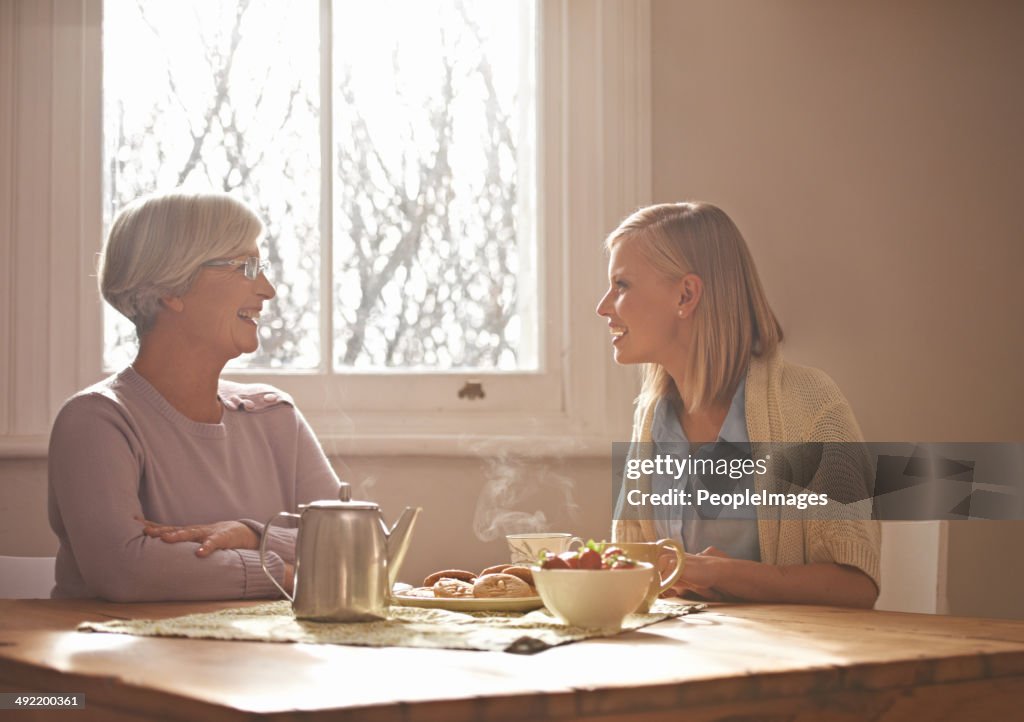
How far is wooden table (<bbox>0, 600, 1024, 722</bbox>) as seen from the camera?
0.90m

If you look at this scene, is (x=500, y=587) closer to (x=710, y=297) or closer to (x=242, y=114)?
(x=710, y=297)

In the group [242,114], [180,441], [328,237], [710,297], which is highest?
[242,114]

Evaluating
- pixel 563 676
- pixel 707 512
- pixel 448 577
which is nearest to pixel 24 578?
pixel 448 577

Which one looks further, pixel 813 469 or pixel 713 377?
pixel 713 377

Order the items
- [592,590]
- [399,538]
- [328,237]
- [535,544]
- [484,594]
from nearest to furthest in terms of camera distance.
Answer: [592,590], [399,538], [484,594], [535,544], [328,237]

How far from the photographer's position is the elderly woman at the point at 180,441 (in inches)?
61.8

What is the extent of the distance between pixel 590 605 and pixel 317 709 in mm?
471

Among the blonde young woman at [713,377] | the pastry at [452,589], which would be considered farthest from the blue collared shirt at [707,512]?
the pastry at [452,589]

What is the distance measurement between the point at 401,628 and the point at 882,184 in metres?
1.94

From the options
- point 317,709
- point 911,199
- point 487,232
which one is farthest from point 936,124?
point 317,709

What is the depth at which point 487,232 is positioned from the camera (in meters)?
2.73

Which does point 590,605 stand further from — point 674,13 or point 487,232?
point 674,13

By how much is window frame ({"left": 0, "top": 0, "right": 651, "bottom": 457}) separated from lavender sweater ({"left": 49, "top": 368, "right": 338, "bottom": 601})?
55cm

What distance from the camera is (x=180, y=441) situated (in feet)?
5.95
